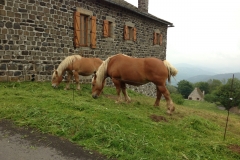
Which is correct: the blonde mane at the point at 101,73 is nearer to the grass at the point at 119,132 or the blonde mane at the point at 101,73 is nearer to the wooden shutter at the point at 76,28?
the grass at the point at 119,132

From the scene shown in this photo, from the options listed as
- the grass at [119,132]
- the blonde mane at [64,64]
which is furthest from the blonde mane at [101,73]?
the blonde mane at [64,64]

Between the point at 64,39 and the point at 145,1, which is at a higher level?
the point at 145,1

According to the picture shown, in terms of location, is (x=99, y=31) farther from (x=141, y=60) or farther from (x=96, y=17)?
(x=141, y=60)

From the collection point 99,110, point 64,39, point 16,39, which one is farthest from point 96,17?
point 99,110

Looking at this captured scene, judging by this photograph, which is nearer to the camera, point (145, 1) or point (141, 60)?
point (141, 60)

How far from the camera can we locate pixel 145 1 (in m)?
20.0

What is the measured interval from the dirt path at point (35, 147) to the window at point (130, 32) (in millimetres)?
12411

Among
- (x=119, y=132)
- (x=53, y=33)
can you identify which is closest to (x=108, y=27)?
(x=53, y=33)

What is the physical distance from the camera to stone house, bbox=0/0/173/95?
334 inches

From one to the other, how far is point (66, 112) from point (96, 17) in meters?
8.89

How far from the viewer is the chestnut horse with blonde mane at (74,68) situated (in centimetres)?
889

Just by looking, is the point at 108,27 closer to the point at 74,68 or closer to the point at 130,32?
the point at 130,32

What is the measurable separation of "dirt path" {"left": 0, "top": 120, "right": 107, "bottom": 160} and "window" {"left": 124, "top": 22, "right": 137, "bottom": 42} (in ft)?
40.7

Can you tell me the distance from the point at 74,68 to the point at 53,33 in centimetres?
230
